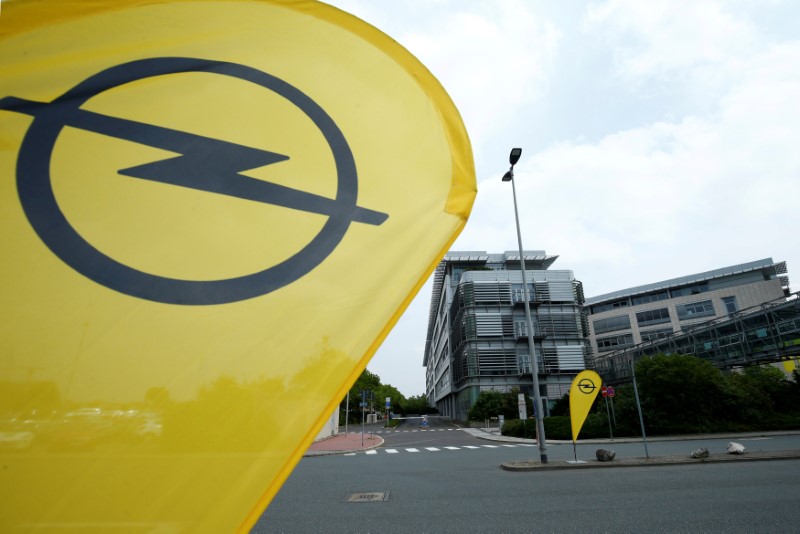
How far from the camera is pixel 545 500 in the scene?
7.58m

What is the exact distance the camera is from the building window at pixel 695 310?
55.9 m

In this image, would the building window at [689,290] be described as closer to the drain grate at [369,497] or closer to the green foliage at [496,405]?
the green foliage at [496,405]

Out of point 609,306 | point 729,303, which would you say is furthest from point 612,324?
point 729,303

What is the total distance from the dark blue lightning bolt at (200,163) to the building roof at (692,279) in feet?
231

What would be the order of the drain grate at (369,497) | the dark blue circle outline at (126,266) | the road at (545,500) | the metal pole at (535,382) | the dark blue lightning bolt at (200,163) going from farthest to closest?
1. the metal pole at (535,382)
2. the drain grate at (369,497)
3. the road at (545,500)
4. the dark blue lightning bolt at (200,163)
5. the dark blue circle outline at (126,266)

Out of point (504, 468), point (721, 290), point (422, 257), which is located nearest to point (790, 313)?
point (504, 468)

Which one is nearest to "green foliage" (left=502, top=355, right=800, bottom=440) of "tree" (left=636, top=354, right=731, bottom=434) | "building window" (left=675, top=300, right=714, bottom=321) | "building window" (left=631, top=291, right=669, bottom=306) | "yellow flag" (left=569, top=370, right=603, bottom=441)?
"tree" (left=636, top=354, right=731, bottom=434)

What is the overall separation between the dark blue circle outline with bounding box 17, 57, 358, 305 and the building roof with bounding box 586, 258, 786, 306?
230ft

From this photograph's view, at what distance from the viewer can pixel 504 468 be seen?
1197cm

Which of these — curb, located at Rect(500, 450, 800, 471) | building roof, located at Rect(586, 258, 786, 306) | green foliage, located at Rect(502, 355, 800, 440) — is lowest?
curb, located at Rect(500, 450, 800, 471)

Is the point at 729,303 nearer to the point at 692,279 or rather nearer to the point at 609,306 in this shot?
the point at 692,279

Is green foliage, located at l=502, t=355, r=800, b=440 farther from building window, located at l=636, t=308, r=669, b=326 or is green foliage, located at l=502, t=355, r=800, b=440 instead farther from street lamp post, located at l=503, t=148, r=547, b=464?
building window, located at l=636, t=308, r=669, b=326

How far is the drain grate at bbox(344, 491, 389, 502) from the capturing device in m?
7.94

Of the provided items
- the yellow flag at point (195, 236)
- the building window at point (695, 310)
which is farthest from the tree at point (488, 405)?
the building window at point (695, 310)
